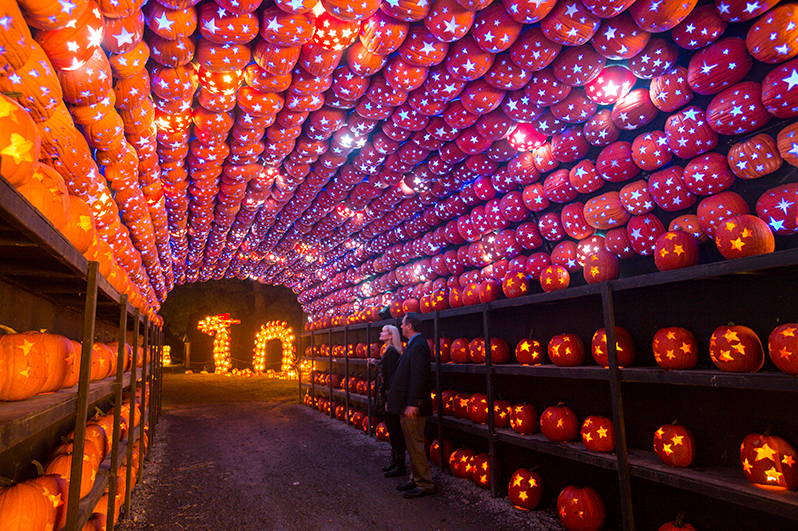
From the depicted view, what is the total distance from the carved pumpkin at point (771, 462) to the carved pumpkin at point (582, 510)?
1.32 metres

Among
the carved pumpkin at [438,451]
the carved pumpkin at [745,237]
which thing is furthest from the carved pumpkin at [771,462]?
the carved pumpkin at [438,451]

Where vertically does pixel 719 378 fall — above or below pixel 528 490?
above

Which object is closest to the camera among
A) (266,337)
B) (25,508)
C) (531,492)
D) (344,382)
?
(25,508)

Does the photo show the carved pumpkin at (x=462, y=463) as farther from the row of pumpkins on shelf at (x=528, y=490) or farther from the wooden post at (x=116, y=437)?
the wooden post at (x=116, y=437)

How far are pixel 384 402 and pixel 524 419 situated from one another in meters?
2.10

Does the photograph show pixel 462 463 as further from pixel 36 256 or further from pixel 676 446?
pixel 36 256

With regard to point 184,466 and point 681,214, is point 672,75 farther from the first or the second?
point 184,466

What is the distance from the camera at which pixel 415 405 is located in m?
5.06

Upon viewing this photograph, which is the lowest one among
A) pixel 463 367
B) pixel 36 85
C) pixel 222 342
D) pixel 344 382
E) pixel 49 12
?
pixel 344 382

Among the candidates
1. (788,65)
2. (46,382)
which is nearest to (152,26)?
(46,382)

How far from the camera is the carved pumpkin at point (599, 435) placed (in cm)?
383

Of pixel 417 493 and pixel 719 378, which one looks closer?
pixel 719 378

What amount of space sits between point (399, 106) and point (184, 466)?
19.3 feet

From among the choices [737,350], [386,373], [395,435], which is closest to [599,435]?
[737,350]
